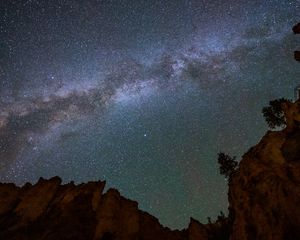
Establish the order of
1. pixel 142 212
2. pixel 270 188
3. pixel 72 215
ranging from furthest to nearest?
1. pixel 142 212
2. pixel 72 215
3. pixel 270 188

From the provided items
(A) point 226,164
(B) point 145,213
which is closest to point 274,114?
(A) point 226,164

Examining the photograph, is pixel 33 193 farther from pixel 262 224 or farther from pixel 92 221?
pixel 262 224

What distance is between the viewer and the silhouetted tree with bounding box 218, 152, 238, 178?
77.8m

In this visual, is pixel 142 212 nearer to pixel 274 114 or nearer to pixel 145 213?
pixel 145 213

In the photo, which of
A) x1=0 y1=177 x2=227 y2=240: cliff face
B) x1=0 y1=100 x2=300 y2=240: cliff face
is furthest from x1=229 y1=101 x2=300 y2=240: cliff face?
x1=0 y1=177 x2=227 y2=240: cliff face

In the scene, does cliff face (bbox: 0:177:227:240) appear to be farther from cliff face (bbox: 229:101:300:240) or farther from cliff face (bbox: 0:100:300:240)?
cliff face (bbox: 229:101:300:240)

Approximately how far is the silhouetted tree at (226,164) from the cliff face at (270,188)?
72.6ft

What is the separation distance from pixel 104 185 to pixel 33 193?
11390mm

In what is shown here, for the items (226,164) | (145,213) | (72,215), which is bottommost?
(72,215)

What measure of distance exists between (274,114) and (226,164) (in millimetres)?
15467

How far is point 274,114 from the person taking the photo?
71.2 meters

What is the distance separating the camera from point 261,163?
5075 centimetres

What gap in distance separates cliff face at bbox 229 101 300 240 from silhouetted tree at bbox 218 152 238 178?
22.1 m

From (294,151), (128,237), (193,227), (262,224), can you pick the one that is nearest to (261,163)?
(294,151)
